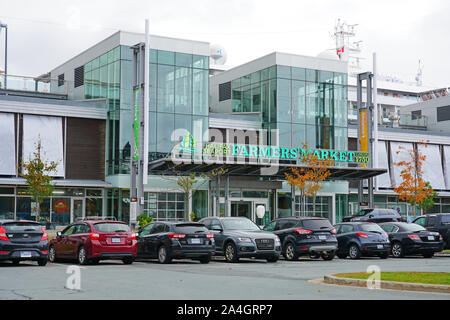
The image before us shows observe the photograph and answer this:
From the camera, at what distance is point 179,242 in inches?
832

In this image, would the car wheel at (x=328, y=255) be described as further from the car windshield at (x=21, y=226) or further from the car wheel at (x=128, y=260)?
the car windshield at (x=21, y=226)

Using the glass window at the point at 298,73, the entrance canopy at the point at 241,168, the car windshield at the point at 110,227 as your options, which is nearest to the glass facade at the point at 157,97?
the entrance canopy at the point at 241,168

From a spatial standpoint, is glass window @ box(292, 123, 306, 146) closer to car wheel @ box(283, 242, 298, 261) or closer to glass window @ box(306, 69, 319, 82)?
glass window @ box(306, 69, 319, 82)

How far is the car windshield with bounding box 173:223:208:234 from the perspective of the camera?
21375 mm

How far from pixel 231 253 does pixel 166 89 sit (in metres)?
21.6


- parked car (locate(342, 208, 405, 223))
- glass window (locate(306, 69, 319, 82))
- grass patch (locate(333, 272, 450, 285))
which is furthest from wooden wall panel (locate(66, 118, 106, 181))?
grass patch (locate(333, 272, 450, 285))

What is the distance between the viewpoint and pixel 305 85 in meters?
46.5

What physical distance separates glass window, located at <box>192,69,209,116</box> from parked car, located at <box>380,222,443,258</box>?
64.1ft

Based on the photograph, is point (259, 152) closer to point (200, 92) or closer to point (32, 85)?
point (200, 92)

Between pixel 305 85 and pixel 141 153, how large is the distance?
1640 cm

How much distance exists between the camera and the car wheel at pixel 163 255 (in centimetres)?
2123

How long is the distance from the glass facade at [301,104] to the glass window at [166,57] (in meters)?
7.72

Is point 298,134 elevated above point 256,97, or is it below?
below

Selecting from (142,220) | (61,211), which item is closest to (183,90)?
(61,211)
